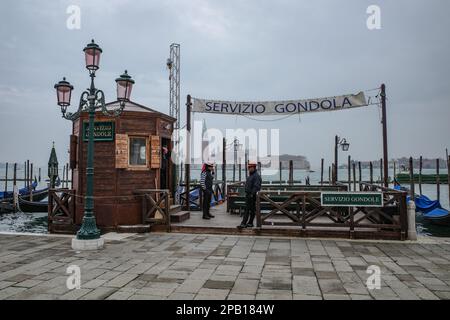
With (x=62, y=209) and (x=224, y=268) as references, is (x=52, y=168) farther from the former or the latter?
(x=224, y=268)

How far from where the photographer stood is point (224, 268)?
218 inches

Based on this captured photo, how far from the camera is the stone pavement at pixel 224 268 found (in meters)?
4.41

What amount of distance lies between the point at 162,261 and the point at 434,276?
4.47 meters

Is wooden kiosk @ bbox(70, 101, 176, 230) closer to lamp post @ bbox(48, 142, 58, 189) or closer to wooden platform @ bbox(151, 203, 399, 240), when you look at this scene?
wooden platform @ bbox(151, 203, 399, 240)

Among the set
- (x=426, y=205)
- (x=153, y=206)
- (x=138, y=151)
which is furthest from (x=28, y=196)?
(x=426, y=205)

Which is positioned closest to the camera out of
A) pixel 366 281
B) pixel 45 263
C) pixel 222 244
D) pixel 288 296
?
pixel 288 296

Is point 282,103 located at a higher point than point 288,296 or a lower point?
higher

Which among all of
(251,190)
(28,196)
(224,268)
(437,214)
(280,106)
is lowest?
(437,214)

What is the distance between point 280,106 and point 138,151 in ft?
15.9

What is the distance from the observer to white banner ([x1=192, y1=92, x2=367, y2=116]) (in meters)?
10.3

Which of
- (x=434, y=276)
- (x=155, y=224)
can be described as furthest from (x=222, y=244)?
(x=434, y=276)

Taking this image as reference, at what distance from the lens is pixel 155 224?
888 centimetres

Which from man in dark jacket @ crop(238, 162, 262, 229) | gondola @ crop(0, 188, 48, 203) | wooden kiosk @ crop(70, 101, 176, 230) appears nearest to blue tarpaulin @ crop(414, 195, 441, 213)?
man in dark jacket @ crop(238, 162, 262, 229)
